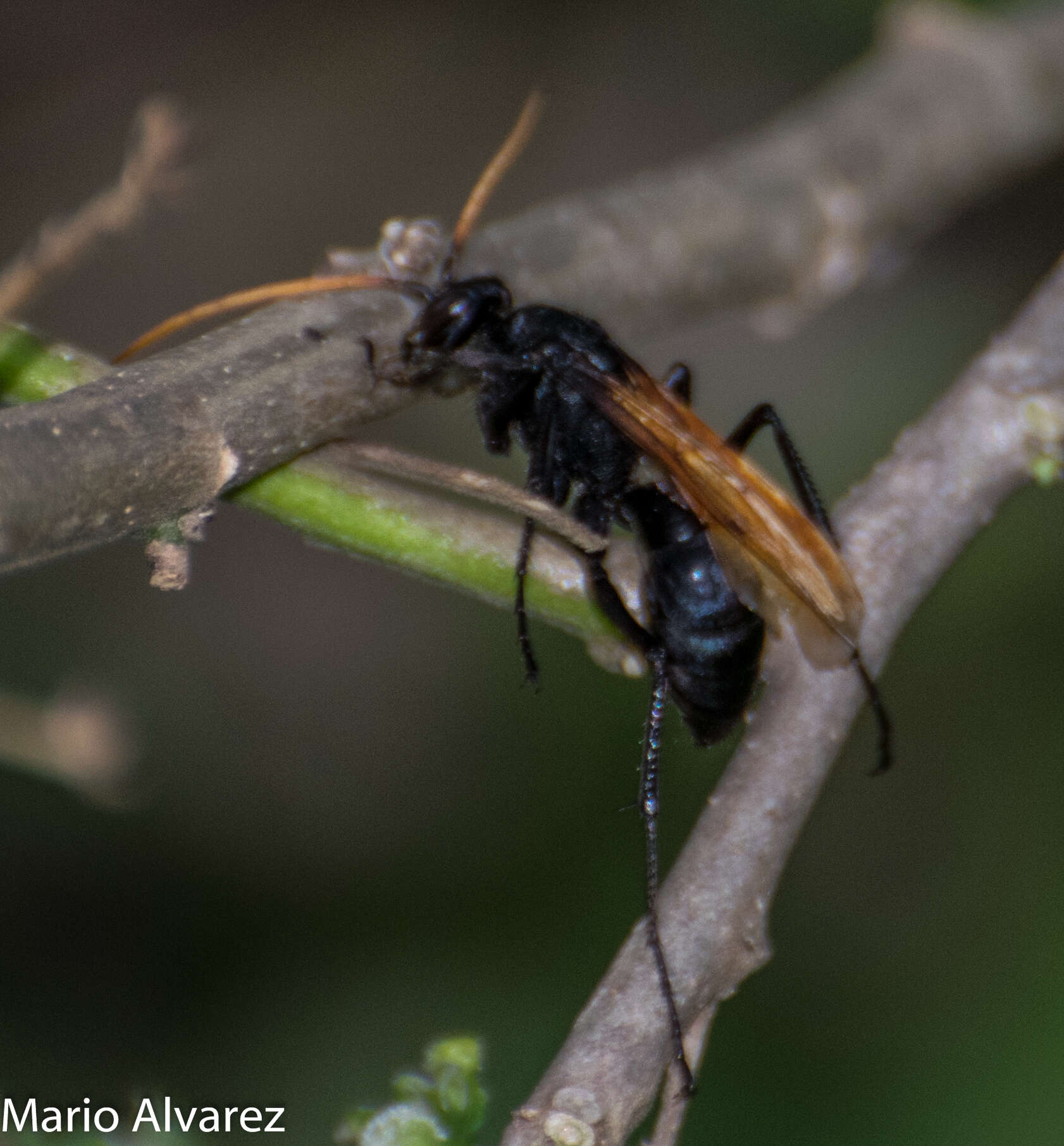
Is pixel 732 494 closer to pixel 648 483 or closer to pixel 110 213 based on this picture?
pixel 648 483

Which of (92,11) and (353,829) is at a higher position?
→ (92,11)

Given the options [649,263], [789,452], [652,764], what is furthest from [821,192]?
[652,764]

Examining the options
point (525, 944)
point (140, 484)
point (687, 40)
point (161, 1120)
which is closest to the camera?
point (140, 484)

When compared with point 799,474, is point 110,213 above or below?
above

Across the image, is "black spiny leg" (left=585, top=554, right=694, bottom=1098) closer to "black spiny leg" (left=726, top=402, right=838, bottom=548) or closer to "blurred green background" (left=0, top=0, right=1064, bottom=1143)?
"black spiny leg" (left=726, top=402, right=838, bottom=548)

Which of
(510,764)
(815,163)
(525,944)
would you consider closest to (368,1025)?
(525,944)

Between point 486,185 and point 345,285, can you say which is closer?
point 345,285

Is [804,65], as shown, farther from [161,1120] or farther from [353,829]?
[161,1120]
